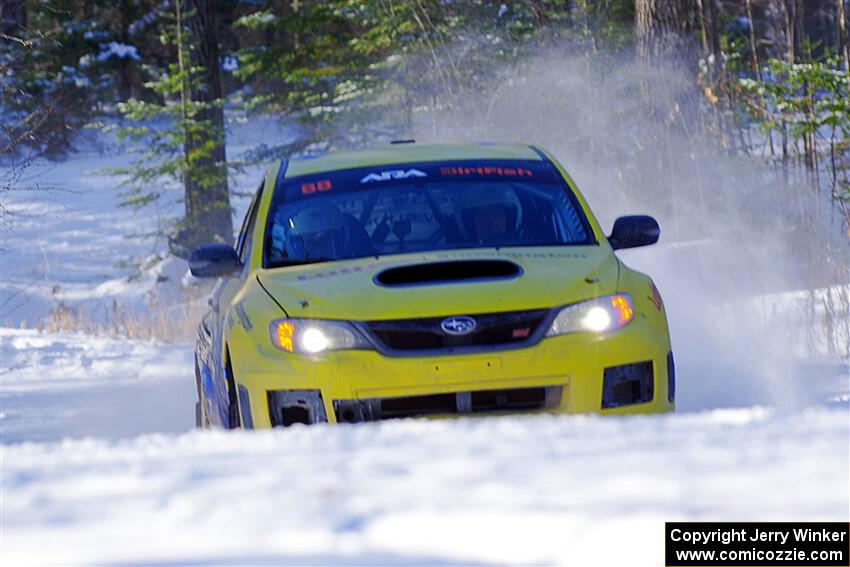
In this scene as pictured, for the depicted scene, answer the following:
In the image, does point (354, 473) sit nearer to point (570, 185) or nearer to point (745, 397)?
point (570, 185)

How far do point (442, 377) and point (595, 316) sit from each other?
2.40ft

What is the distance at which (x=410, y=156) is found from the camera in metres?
7.64

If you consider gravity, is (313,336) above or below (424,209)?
below

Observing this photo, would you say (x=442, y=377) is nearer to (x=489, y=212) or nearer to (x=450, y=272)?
(x=450, y=272)

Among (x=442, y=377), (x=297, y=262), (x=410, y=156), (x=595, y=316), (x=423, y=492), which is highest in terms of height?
(x=410, y=156)

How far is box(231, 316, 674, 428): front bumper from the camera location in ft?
18.3

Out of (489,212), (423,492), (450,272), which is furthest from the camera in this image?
(489,212)

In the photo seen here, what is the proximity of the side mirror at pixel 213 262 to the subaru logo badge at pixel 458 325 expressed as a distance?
61.9 inches

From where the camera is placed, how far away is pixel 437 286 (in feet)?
19.5

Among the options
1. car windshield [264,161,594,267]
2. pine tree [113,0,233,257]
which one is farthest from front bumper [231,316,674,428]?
pine tree [113,0,233,257]

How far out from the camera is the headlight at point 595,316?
577 centimetres

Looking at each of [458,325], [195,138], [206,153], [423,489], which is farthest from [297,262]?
[195,138]

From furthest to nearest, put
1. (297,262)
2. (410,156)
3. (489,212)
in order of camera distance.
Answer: (410,156)
(489,212)
(297,262)

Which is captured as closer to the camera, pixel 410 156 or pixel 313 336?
pixel 313 336
